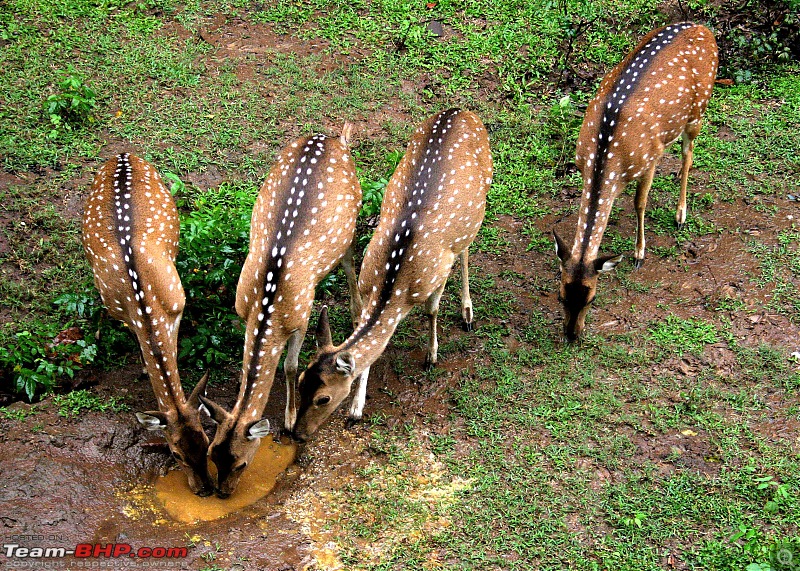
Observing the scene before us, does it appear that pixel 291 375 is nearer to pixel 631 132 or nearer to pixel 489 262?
pixel 489 262

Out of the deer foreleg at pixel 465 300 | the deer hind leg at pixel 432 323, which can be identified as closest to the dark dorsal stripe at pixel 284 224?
the deer hind leg at pixel 432 323

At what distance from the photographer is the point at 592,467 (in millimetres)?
6645

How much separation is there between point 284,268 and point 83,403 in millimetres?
2115

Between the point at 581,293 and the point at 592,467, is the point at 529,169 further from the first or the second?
the point at 592,467

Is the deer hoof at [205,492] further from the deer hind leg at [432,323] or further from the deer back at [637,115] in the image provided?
the deer back at [637,115]

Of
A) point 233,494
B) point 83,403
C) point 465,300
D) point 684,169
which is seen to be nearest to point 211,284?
point 83,403

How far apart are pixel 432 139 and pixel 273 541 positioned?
3.72 m

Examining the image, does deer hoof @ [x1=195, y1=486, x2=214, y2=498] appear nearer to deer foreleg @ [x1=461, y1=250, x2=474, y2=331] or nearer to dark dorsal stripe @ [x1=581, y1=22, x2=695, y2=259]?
deer foreleg @ [x1=461, y1=250, x2=474, y2=331]

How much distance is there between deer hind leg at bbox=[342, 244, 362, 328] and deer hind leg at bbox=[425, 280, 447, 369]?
2.19 ft

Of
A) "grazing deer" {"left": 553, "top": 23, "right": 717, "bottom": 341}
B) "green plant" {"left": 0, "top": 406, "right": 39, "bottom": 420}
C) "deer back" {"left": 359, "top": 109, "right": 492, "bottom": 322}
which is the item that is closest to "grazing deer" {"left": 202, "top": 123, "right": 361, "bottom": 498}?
"deer back" {"left": 359, "top": 109, "right": 492, "bottom": 322}

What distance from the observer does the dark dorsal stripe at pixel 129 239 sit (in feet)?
21.5

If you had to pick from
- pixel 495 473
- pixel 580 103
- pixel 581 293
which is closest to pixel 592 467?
pixel 495 473

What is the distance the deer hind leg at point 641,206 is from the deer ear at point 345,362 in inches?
140

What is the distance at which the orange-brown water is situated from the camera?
633 cm
